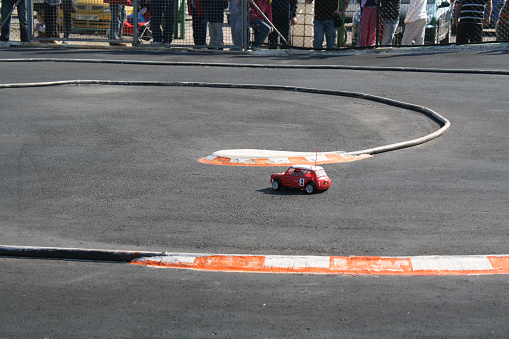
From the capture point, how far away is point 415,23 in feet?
67.2

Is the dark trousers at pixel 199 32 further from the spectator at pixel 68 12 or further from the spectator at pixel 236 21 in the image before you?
the spectator at pixel 68 12

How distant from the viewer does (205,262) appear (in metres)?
5.63

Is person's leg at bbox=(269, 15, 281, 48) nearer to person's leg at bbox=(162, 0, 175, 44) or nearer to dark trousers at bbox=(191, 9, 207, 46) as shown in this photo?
dark trousers at bbox=(191, 9, 207, 46)

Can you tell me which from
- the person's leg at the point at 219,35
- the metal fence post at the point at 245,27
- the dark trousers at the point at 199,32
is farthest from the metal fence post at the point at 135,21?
the metal fence post at the point at 245,27

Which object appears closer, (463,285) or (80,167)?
(463,285)

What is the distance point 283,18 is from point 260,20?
0.78 metres

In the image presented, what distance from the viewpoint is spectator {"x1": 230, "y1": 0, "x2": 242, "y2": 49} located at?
69.5 feet

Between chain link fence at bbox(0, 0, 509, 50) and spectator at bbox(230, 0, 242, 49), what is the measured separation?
0.03m

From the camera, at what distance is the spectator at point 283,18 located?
68.6 feet

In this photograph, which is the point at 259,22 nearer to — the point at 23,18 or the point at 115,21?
the point at 115,21

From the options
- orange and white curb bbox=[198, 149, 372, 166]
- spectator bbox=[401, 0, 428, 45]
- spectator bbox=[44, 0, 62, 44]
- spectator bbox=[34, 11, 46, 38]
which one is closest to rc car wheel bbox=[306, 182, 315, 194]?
orange and white curb bbox=[198, 149, 372, 166]

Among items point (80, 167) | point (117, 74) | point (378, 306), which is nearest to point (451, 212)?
point (378, 306)

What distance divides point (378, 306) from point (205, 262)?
1654 millimetres

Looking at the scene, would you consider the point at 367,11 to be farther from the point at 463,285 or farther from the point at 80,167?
the point at 463,285
